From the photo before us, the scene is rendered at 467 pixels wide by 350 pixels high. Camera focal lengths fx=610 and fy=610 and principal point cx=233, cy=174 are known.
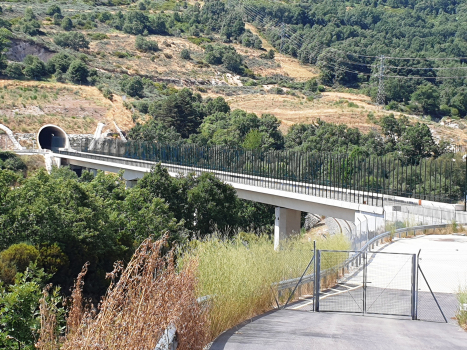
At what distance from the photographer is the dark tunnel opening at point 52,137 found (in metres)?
76.6

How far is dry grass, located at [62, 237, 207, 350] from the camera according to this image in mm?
6211

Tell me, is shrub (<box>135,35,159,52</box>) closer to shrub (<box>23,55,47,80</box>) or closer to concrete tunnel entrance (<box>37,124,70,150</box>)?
shrub (<box>23,55,47,80</box>)

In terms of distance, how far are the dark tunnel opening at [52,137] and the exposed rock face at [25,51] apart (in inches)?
1274

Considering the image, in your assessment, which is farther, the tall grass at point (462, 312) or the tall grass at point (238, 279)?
the tall grass at point (462, 312)

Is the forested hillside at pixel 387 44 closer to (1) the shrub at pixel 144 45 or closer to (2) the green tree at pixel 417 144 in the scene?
(2) the green tree at pixel 417 144

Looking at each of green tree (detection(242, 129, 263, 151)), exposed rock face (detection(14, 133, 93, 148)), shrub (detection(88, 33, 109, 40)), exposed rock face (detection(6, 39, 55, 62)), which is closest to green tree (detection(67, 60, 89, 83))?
exposed rock face (detection(6, 39, 55, 62))

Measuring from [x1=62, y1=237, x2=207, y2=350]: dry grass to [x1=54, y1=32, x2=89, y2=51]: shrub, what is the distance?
11752 cm

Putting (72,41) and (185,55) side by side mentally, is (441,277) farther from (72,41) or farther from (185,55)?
(185,55)

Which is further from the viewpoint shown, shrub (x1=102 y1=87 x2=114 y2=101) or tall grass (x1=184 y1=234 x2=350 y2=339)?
shrub (x1=102 y1=87 x2=114 y2=101)

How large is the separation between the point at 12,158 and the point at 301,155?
38.9 m

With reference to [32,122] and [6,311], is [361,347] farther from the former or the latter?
[32,122]

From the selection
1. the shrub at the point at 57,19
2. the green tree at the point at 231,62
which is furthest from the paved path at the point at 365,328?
the shrub at the point at 57,19

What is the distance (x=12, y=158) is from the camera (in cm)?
6450

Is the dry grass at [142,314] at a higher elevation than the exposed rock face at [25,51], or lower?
lower
